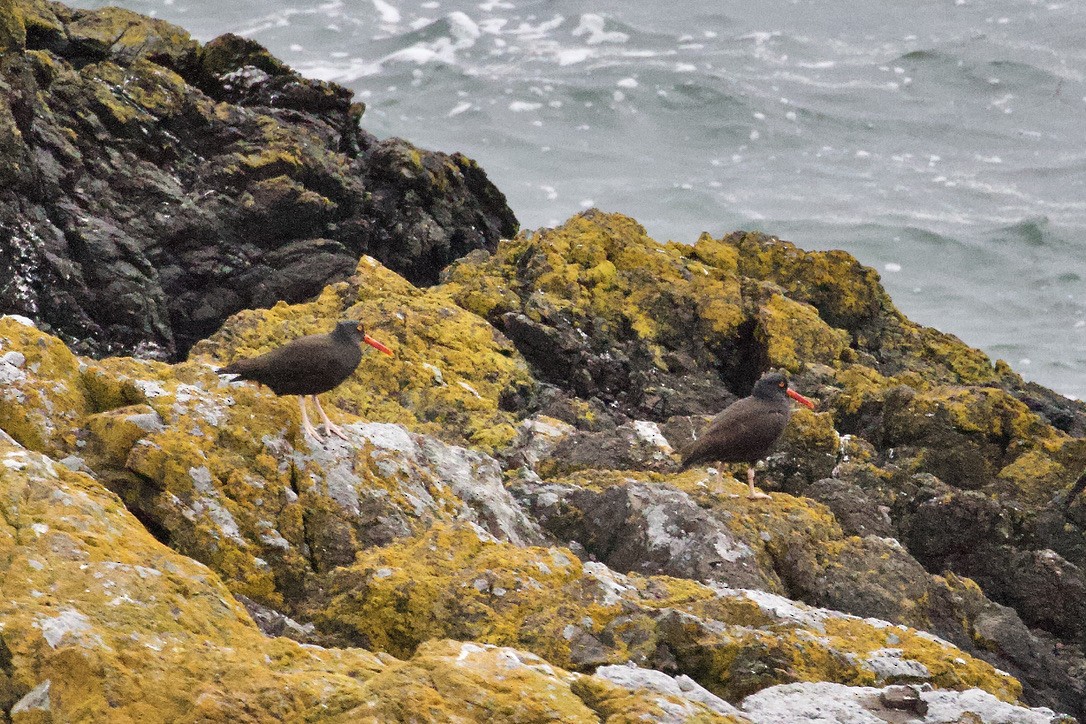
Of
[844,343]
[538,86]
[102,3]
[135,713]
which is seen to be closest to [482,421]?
[844,343]

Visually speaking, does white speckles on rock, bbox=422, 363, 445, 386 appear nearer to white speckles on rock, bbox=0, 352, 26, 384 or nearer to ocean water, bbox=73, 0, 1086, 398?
white speckles on rock, bbox=0, 352, 26, 384

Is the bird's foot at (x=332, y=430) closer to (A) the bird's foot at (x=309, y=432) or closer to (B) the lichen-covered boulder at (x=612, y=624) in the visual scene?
(A) the bird's foot at (x=309, y=432)

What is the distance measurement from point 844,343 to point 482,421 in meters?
6.96

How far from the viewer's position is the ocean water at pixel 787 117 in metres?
44.0

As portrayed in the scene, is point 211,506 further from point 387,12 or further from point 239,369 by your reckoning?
point 387,12

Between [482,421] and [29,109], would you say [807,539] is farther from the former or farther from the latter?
[29,109]

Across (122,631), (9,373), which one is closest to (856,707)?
(122,631)

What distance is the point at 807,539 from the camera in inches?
460

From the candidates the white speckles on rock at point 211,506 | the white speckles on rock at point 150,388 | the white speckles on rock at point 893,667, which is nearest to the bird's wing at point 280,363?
the white speckles on rock at point 150,388

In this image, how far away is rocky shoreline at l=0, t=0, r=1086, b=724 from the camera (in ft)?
22.6

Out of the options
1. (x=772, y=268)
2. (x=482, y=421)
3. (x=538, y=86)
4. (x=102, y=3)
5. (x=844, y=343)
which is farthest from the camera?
(x=102, y=3)

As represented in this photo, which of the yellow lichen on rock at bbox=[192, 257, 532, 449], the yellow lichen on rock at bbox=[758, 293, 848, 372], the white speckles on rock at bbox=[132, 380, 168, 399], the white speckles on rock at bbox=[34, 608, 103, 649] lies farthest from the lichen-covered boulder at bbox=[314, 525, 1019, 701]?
the yellow lichen on rock at bbox=[758, 293, 848, 372]

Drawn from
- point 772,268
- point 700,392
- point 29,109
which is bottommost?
point 700,392

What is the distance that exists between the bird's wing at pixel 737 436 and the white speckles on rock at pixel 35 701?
27.5 feet
